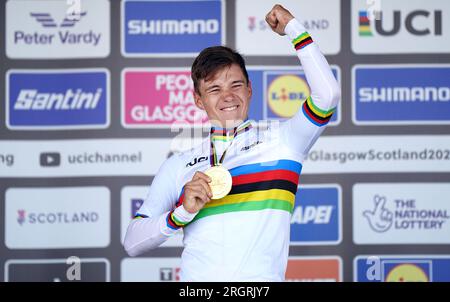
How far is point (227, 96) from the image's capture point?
6.25 ft

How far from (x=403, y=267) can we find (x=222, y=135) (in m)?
1.93

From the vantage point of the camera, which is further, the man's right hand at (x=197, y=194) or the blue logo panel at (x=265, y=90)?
the blue logo panel at (x=265, y=90)

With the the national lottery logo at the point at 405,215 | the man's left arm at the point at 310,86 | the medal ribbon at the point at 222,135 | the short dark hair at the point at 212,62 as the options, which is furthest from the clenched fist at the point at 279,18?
the the national lottery logo at the point at 405,215

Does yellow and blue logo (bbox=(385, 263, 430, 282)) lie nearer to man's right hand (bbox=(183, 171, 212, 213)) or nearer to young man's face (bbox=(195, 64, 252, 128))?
young man's face (bbox=(195, 64, 252, 128))

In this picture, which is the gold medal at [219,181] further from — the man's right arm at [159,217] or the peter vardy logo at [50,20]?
Answer: the peter vardy logo at [50,20]

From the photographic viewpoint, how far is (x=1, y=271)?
3.49 m

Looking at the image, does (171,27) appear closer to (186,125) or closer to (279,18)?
(186,125)

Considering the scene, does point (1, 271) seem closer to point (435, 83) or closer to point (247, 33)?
point (247, 33)

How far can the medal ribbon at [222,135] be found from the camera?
1931mm

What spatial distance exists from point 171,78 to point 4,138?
3.29ft

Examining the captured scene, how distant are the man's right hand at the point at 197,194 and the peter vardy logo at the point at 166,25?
1888mm

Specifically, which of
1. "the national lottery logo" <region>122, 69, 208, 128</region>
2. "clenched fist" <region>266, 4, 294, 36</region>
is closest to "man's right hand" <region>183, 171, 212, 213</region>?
"clenched fist" <region>266, 4, 294, 36</region>

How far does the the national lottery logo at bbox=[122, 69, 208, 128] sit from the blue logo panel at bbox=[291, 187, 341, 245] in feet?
2.44
